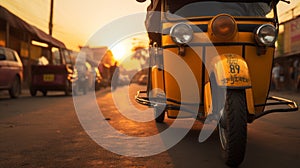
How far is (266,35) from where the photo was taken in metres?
3.89

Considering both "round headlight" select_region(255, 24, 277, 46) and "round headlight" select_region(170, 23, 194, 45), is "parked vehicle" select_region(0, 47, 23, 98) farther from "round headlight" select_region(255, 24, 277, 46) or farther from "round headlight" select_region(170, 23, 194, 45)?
"round headlight" select_region(255, 24, 277, 46)

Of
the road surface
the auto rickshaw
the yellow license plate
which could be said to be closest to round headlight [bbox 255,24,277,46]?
the auto rickshaw

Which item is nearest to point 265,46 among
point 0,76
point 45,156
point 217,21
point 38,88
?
point 217,21

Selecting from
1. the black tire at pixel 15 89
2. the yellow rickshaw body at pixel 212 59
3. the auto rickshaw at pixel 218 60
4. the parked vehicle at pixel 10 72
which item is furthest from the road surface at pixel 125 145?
the black tire at pixel 15 89

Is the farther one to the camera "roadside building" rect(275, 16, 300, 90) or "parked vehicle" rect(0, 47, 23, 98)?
"roadside building" rect(275, 16, 300, 90)

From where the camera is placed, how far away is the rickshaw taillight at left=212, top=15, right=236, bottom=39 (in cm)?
379

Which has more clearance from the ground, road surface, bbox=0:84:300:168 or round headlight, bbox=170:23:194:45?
round headlight, bbox=170:23:194:45

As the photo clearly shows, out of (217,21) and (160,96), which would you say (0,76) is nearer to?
(160,96)

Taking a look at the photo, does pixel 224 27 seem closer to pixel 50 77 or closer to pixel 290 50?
pixel 50 77

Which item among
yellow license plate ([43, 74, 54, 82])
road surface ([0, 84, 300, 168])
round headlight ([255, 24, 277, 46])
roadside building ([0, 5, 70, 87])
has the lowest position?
road surface ([0, 84, 300, 168])

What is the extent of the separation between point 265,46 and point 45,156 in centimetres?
285

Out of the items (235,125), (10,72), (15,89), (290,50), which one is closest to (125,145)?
(235,125)

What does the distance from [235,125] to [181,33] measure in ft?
4.58

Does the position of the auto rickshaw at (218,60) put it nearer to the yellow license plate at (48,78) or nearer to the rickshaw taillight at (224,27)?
the rickshaw taillight at (224,27)
